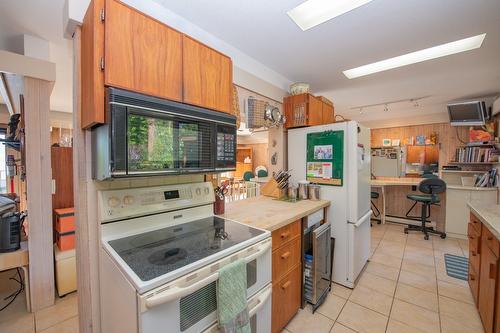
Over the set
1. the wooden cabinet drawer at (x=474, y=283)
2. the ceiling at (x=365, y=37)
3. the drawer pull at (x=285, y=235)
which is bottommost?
the wooden cabinet drawer at (x=474, y=283)

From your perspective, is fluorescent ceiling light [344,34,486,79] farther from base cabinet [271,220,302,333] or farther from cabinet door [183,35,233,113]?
base cabinet [271,220,302,333]

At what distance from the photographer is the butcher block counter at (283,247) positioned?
1.56 meters

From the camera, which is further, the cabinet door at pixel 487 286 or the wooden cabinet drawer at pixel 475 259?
the wooden cabinet drawer at pixel 475 259

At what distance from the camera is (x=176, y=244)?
1163 millimetres

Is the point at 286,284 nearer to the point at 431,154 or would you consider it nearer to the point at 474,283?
the point at 474,283

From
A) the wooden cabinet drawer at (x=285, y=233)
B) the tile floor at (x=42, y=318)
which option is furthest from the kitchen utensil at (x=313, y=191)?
the tile floor at (x=42, y=318)

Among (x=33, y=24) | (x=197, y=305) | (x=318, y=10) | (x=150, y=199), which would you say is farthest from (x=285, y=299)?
(x=33, y=24)

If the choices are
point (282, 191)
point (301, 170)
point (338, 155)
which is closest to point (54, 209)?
point (282, 191)

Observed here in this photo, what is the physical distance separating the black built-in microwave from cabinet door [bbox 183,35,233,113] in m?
0.08

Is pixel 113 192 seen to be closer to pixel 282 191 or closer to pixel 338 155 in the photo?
pixel 282 191

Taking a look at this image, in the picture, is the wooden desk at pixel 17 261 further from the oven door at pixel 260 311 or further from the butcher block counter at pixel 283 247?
the oven door at pixel 260 311

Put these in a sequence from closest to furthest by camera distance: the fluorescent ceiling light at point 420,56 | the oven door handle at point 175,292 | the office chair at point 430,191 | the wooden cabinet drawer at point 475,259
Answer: the oven door handle at point 175,292, the wooden cabinet drawer at point 475,259, the fluorescent ceiling light at point 420,56, the office chair at point 430,191

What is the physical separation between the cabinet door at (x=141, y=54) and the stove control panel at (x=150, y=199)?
0.58 metres

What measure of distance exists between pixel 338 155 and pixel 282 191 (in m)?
0.72
